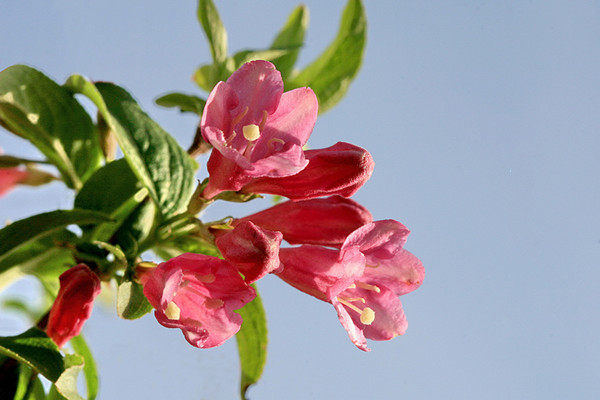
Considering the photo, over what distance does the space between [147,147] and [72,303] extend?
0.25 metres

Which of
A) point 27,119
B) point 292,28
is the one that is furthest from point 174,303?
point 292,28

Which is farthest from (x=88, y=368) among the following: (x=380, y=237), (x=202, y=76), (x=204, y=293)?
(x=202, y=76)

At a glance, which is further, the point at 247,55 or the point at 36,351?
the point at 247,55

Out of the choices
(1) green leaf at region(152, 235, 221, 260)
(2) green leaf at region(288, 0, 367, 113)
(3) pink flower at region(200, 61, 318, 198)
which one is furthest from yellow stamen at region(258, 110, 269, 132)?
(2) green leaf at region(288, 0, 367, 113)

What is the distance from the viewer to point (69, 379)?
0.81 metres

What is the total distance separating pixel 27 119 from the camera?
985mm

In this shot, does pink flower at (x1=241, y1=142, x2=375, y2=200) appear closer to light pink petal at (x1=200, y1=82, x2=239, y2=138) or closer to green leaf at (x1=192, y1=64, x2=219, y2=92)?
light pink petal at (x1=200, y1=82, x2=239, y2=138)

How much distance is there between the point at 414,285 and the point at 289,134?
12.2 inches

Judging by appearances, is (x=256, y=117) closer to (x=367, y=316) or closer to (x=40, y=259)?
(x=367, y=316)

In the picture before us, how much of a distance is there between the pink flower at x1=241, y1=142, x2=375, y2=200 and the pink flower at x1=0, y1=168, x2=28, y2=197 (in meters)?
0.62

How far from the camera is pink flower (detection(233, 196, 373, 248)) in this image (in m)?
0.89

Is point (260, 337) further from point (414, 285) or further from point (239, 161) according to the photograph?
point (239, 161)

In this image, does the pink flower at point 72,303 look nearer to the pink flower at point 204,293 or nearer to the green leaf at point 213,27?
the pink flower at point 204,293

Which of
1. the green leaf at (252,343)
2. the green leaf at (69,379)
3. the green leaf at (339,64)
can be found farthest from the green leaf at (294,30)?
the green leaf at (69,379)
